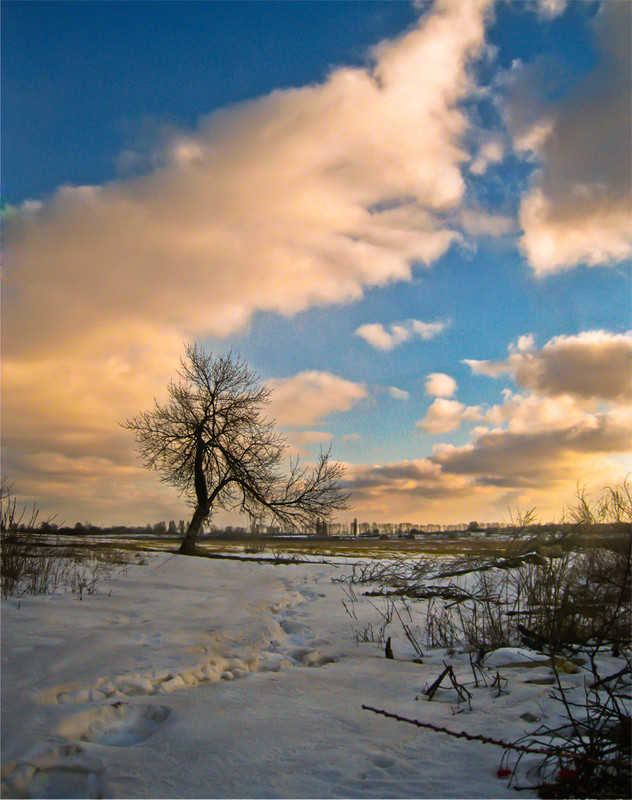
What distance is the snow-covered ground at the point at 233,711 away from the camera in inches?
81.4

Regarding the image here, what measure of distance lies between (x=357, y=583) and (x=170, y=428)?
13.5 m

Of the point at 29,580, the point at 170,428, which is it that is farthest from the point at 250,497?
the point at 29,580

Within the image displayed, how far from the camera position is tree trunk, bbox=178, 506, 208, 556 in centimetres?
1948

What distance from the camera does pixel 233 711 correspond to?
285 centimetres

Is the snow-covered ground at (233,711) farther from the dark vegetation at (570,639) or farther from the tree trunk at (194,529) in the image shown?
the tree trunk at (194,529)

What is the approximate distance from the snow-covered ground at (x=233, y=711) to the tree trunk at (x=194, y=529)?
1434 centimetres

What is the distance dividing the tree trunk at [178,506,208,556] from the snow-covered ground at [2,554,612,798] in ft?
47.0

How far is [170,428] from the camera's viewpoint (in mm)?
21578

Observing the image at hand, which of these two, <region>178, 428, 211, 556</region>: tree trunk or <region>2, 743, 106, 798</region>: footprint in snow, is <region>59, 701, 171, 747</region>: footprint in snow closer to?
<region>2, 743, 106, 798</region>: footprint in snow

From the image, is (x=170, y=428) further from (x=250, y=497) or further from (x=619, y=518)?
(x=619, y=518)

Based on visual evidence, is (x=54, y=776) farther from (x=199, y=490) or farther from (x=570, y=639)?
(x=199, y=490)

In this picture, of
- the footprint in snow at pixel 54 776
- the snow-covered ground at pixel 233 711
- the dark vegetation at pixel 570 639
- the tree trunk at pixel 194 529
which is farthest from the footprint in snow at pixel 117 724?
the tree trunk at pixel 194 529

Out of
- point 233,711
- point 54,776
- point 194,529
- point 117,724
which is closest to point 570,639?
point 233,711

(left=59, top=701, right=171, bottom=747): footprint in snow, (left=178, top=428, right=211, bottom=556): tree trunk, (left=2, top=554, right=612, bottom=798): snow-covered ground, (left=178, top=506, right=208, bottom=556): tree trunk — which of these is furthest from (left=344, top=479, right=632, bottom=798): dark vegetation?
(left=178, top=428, right=211, bottom=556): tree trunk
